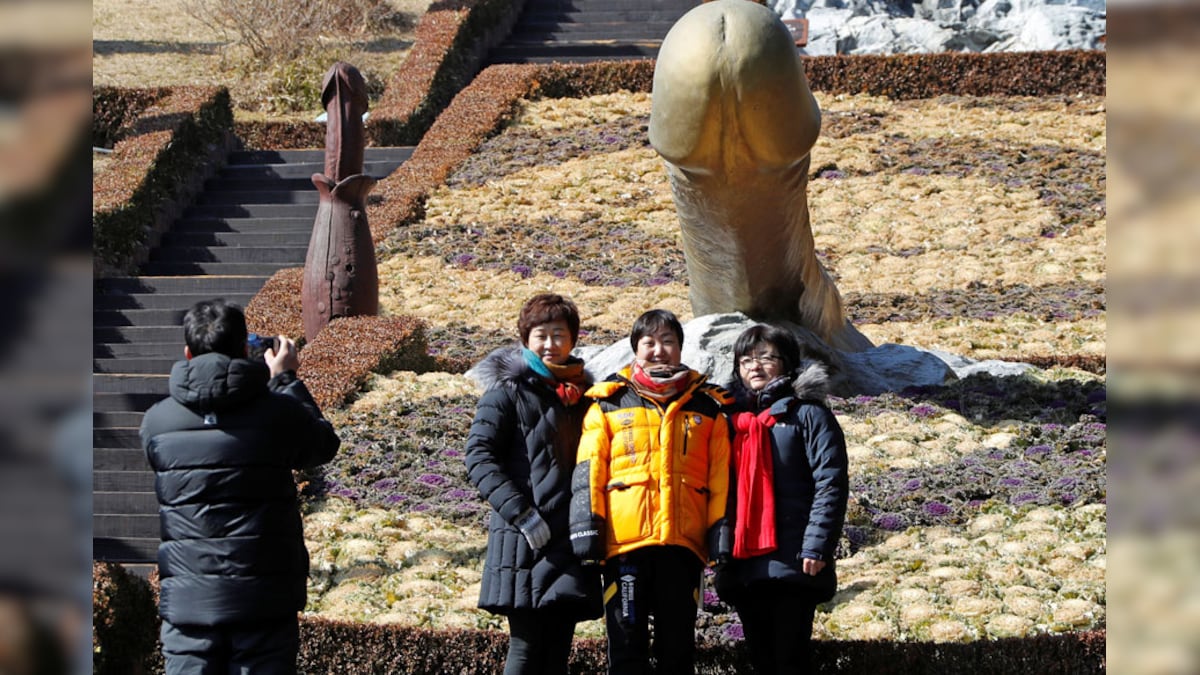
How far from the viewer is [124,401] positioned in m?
9.72

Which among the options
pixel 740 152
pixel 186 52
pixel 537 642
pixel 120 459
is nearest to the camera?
pixel 537 642

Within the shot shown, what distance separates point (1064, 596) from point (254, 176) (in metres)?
12.4

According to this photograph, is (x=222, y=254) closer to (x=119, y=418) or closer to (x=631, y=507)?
(x=119, y=418)

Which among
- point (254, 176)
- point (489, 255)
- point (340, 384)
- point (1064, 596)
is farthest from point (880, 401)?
point (254, 176)

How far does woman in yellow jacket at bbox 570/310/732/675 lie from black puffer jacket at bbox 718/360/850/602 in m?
0.13

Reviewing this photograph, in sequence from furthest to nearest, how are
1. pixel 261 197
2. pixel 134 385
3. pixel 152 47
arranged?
pixel 152 47 < pixel 261 197 < pixel 134 385

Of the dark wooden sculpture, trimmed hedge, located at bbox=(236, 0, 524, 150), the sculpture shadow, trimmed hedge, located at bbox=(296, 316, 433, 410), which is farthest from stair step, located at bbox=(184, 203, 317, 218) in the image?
the sculpture shadow

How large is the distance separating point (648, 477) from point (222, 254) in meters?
10.8

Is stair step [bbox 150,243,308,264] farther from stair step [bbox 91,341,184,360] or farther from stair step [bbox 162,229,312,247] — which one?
stair step [bbox 91,341,184,360]

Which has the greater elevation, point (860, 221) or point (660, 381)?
point (860, 221)

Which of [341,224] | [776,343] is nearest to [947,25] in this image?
[341,224]

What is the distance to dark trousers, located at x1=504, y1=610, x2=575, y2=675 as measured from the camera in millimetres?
4023

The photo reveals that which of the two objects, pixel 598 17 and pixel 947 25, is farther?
pixel 598 17

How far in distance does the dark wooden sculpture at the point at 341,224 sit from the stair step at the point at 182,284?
274 centimetres
